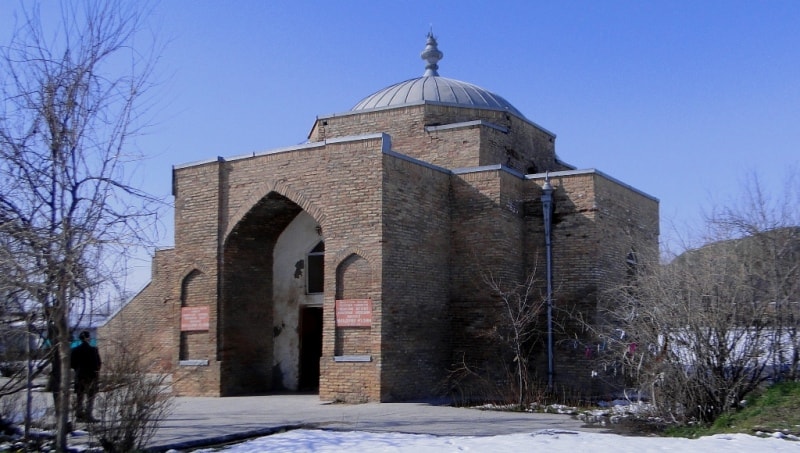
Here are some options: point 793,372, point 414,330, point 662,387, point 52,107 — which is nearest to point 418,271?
point 414,330

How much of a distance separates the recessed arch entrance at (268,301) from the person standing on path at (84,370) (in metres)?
4.65

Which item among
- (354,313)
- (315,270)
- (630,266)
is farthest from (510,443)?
(630,266)

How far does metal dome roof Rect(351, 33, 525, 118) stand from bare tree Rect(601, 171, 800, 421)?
9467 millimetres

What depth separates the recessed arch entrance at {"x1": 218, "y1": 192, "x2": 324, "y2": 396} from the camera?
666 inches

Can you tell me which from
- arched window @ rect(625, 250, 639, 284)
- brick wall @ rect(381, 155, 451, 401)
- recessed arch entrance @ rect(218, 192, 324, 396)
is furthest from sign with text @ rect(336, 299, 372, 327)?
arched window @ rect(625, 250, 639, 284)

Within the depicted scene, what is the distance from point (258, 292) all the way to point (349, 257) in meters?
3.50

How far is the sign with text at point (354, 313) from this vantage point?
14.8 metres

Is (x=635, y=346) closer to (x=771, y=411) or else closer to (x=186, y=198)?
(x=771, y=411)

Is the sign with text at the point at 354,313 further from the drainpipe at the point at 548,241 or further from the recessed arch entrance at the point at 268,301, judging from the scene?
the drainpipe at the point at 548,241

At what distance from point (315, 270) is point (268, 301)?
1302mm

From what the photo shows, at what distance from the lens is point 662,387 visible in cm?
1167

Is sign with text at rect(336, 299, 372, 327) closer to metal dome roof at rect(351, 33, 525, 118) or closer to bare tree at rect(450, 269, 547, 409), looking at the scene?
bare tree at rect(450, 269, 547, 409)

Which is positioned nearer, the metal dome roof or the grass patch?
the grass patch

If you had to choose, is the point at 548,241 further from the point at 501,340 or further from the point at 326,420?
the point at 326,420
